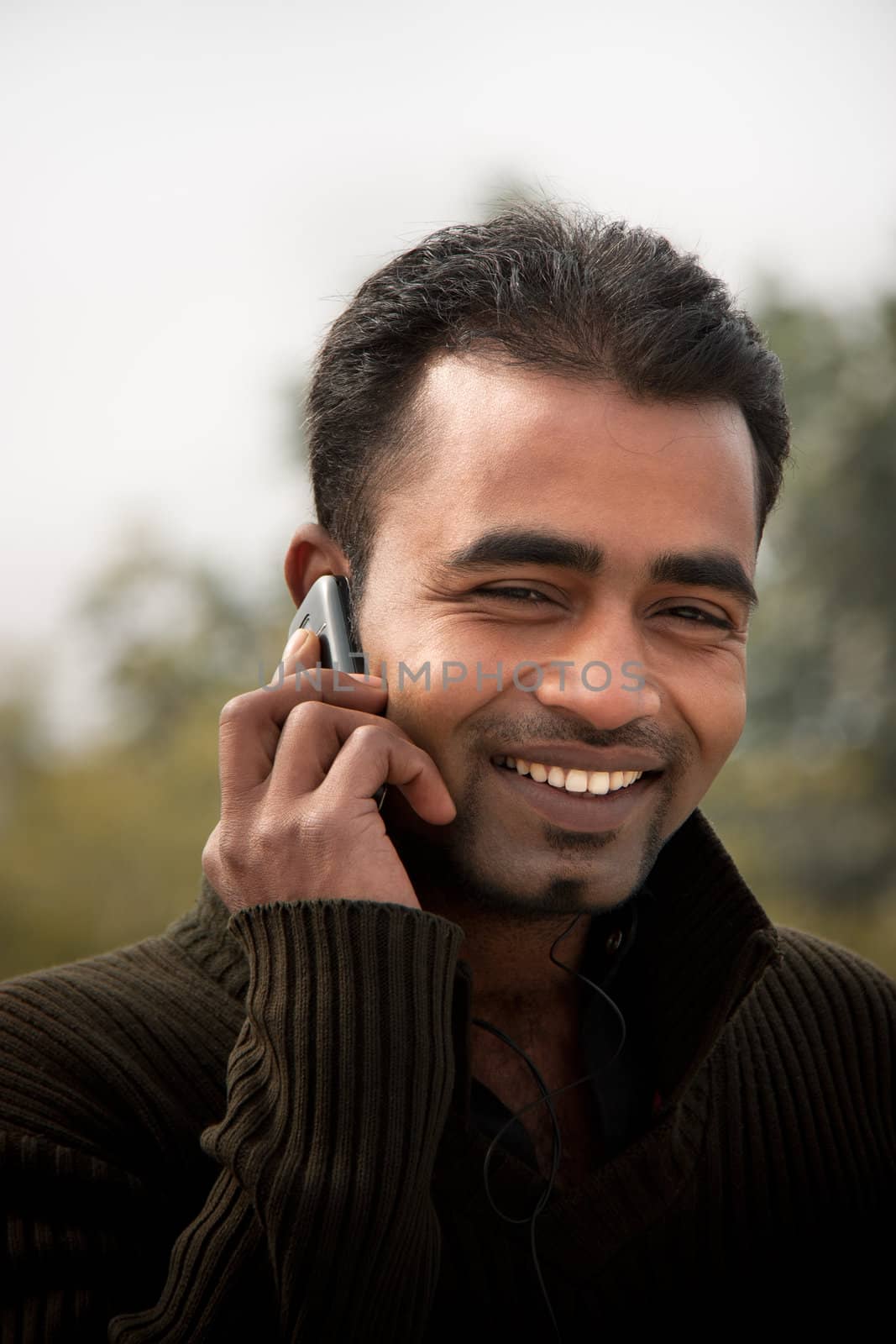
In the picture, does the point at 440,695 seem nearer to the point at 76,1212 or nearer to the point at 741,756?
the point at 76,1212

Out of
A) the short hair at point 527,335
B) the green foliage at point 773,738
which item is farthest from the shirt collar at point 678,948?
the green foliage at point 773,738

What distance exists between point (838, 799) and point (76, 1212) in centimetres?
823

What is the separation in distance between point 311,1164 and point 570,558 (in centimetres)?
81

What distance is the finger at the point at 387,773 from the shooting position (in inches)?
64.4

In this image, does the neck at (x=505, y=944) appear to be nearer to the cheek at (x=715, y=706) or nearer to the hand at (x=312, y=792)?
the hand at (x=312, y=792)

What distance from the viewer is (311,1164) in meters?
1.40

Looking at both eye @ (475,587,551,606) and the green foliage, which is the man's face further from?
the green foliage

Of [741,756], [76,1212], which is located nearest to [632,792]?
[76,1212]

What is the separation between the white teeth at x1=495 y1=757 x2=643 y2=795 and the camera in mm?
1729

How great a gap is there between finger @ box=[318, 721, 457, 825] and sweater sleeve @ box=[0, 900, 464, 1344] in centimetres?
18

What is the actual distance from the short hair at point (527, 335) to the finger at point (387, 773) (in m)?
0.34

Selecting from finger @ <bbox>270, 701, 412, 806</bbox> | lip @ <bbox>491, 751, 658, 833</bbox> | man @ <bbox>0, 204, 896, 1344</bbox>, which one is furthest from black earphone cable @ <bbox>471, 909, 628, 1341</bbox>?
finger @ <bbox>270, 701, 412, 806</bbox>

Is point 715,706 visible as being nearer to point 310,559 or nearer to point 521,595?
point 521,595

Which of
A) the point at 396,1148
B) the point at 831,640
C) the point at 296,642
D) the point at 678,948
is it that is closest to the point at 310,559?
the point at 296,642
